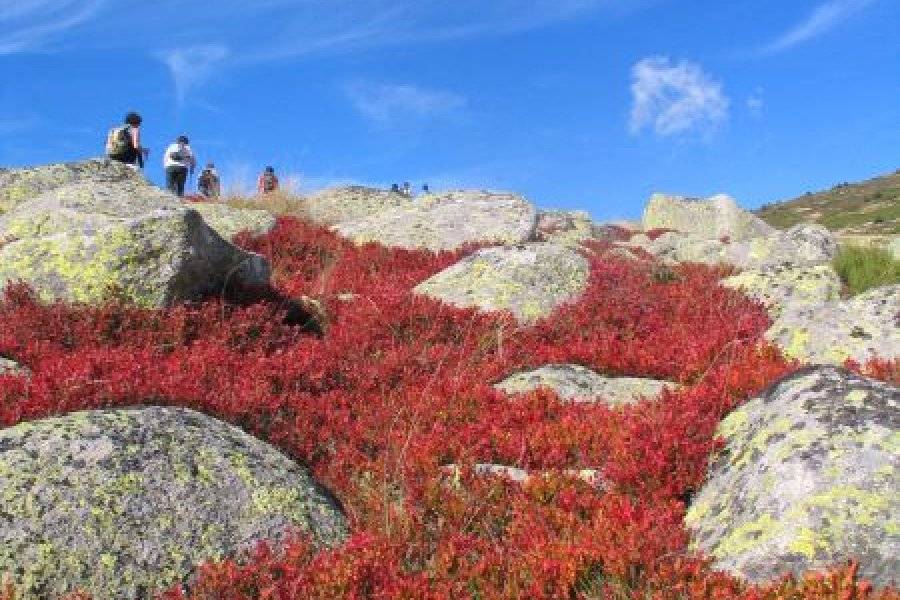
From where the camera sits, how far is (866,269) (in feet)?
57.5

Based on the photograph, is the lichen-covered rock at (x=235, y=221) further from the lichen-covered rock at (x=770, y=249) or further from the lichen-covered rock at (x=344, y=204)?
the lichen-covered rock at (x=770, y=249)

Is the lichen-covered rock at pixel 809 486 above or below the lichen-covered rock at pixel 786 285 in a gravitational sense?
below

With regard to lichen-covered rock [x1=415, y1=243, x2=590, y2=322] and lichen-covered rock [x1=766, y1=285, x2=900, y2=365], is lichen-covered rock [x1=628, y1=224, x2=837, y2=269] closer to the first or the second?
lichen-covered rock [x1=415, y1=243, x2=590, y2=322]

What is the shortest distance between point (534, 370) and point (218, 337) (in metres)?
3.72

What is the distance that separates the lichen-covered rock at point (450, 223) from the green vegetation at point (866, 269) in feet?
22.5

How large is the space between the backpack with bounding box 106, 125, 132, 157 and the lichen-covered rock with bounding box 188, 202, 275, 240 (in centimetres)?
723

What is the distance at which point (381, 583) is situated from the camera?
5.53 meters

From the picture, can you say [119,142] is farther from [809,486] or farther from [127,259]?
[809,486]

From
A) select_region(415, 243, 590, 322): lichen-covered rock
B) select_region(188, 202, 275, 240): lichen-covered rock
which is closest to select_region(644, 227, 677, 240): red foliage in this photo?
select_region(188, 202, 275, 240): lichen-covered rock

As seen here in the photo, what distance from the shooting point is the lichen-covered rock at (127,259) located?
34.7ft

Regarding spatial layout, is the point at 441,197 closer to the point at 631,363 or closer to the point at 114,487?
the point at 631,363

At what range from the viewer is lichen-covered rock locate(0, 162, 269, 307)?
10.6m

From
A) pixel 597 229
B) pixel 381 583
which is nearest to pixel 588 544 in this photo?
pixel 381 583

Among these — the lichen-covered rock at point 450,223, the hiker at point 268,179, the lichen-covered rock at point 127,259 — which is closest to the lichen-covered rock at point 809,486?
the lichen-covered rock at point 127,259
